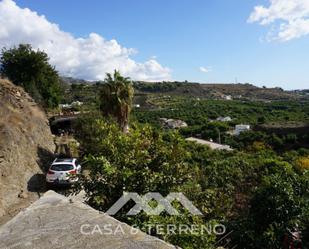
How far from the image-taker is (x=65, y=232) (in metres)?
3.55

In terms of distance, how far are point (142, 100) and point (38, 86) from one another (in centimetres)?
9724

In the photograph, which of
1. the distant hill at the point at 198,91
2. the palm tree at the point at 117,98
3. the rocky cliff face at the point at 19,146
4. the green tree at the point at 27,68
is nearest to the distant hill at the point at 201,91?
the distant hill at the point at 198,91

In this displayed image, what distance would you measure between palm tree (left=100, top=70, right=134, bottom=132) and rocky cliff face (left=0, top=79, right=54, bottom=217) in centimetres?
477

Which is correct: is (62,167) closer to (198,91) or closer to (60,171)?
(60,171)

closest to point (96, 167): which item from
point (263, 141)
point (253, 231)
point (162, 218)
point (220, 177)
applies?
point (162, 218)

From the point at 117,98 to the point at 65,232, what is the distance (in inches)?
1004

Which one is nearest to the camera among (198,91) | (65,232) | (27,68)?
(65,232)

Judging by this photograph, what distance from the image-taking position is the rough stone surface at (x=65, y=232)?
3.40 m

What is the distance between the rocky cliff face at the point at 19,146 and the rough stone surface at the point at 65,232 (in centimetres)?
1342

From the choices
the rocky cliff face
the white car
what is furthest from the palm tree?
the white car

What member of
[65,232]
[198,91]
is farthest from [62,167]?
[198,91]

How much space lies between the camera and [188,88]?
18412 centimetres

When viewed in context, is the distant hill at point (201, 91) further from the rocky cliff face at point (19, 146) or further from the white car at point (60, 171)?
the white car at point (60, 171)

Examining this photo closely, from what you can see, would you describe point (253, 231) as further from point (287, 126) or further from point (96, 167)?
point (287, 126)
